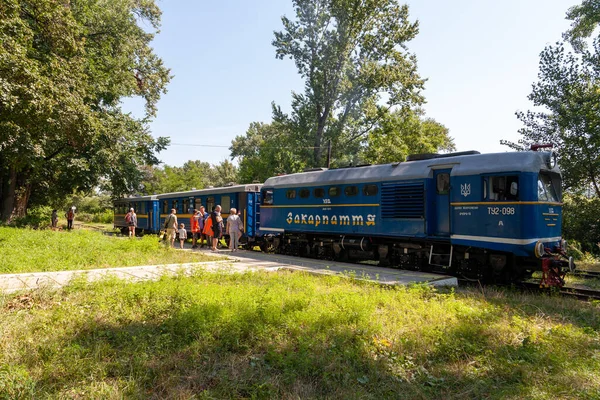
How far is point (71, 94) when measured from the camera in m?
16.4

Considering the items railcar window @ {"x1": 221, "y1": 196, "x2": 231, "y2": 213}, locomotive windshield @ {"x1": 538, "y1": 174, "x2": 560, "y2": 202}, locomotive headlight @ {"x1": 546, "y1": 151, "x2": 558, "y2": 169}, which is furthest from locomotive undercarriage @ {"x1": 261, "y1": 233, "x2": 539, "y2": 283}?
railcar window @ {"x1": 221, "y1": 196, "x2": 231, "y2": 213}

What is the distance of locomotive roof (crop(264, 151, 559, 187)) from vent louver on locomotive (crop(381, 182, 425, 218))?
0.91 ft

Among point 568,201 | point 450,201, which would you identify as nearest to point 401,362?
point 450,201

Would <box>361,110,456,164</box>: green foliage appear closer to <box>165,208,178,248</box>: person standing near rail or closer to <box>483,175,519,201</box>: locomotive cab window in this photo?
<box>165,208,178,248</box>: person standing near rail

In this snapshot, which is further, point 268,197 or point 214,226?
point 268,197

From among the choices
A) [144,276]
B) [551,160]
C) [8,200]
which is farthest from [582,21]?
[8,200]

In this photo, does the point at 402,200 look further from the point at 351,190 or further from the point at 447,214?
the point at 351,190

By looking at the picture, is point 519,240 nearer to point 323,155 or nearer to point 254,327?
point 254,327

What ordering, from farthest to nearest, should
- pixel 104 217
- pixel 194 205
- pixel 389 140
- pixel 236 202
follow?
1. pixel 104 217
2. pixel 389 140
3. pixel 194 205
4. pixel 236 202

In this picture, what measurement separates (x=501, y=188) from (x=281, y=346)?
7.62m

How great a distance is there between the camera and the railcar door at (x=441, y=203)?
38.1 ft

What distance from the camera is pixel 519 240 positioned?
9.88m

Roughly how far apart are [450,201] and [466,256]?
157 cm

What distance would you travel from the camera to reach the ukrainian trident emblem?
1105 cm
